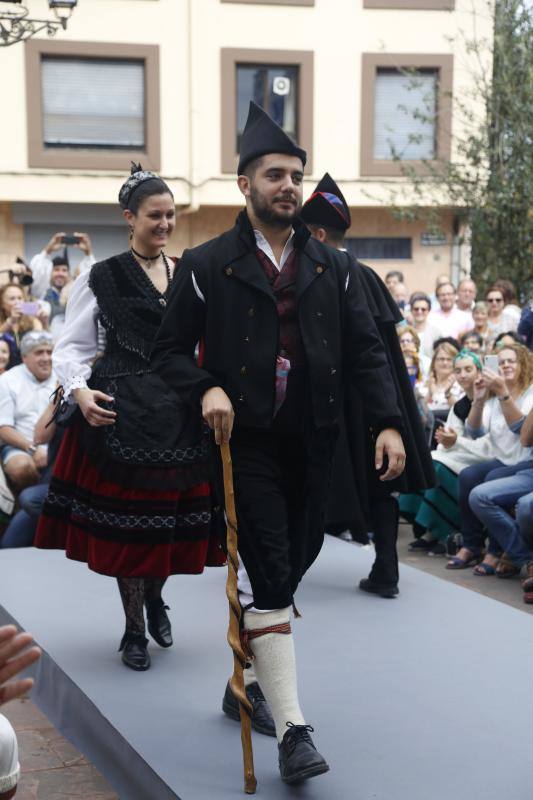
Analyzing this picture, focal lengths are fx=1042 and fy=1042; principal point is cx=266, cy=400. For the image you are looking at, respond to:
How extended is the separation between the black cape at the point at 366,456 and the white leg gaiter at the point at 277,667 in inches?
72.0

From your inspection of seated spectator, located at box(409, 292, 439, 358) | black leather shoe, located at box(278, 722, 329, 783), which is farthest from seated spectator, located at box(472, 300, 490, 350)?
black leather shoe, located at box(278, 722, 329, 783)

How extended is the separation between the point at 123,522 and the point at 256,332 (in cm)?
111

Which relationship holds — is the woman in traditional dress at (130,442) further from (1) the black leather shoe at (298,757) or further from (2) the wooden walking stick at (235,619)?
(1) the black leather shoe at (298,757)

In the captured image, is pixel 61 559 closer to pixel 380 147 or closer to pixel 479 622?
pixel 479 622

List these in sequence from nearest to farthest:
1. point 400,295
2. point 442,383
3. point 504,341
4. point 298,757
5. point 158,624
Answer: point 298,757
point 158,624
point 504,341
point 442,383
point 400,295

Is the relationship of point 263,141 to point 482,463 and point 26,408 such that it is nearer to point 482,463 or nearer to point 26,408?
point 482,463

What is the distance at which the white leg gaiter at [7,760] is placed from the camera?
195 cm

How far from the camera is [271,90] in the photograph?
17.8 meters

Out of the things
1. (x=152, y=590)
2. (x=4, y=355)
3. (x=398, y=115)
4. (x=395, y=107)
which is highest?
(x=395, y=107)

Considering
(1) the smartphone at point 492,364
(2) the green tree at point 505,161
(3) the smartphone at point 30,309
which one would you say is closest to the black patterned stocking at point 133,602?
(1) the smartphone at point 492,364

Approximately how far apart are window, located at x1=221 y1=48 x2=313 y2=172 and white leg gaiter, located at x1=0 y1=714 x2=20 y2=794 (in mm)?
16141

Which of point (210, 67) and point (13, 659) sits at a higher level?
point (210, 67)

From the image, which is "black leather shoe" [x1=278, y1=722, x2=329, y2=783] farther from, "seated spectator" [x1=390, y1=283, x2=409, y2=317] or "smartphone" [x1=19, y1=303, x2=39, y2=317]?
"seated spectator" [x1=390, y1=283, x2=409, y2=317]

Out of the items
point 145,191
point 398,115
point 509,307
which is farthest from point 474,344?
point 398,115
